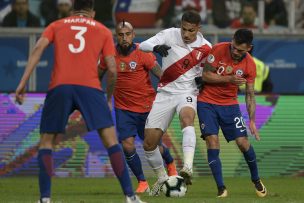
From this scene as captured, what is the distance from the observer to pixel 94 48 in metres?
11.8

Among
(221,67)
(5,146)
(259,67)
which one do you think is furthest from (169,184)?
(259,67)

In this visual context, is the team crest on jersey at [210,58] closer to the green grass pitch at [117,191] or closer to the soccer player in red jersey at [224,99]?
the soccer player in red jersey at [224,99]

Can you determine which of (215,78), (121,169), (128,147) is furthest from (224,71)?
(121,169)

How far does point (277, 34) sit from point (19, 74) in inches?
209

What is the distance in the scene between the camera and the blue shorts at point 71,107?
38.3 ft

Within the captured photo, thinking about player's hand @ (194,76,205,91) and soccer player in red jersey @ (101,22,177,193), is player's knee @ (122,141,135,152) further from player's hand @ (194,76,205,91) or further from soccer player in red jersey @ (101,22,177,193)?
player's hand @ (194,76,205,91)

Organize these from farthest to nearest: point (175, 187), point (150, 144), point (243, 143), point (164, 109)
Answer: point (150, 144) < point (164, 109) < point (243, 143) < point (175, 187)

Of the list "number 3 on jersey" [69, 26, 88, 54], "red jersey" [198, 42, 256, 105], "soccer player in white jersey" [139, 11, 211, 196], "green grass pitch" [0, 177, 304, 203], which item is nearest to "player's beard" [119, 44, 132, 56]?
"soccer player in white jersey" [139, 11, 211, 196]

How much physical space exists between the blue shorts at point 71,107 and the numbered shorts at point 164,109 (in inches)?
127

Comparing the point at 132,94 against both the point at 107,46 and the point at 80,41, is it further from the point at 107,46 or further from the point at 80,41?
the point at 80,41

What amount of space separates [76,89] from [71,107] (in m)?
0.22

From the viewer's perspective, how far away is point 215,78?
48.2ft

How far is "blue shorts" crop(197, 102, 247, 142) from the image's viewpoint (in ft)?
48.4

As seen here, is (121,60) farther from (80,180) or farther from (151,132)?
(80,180)
